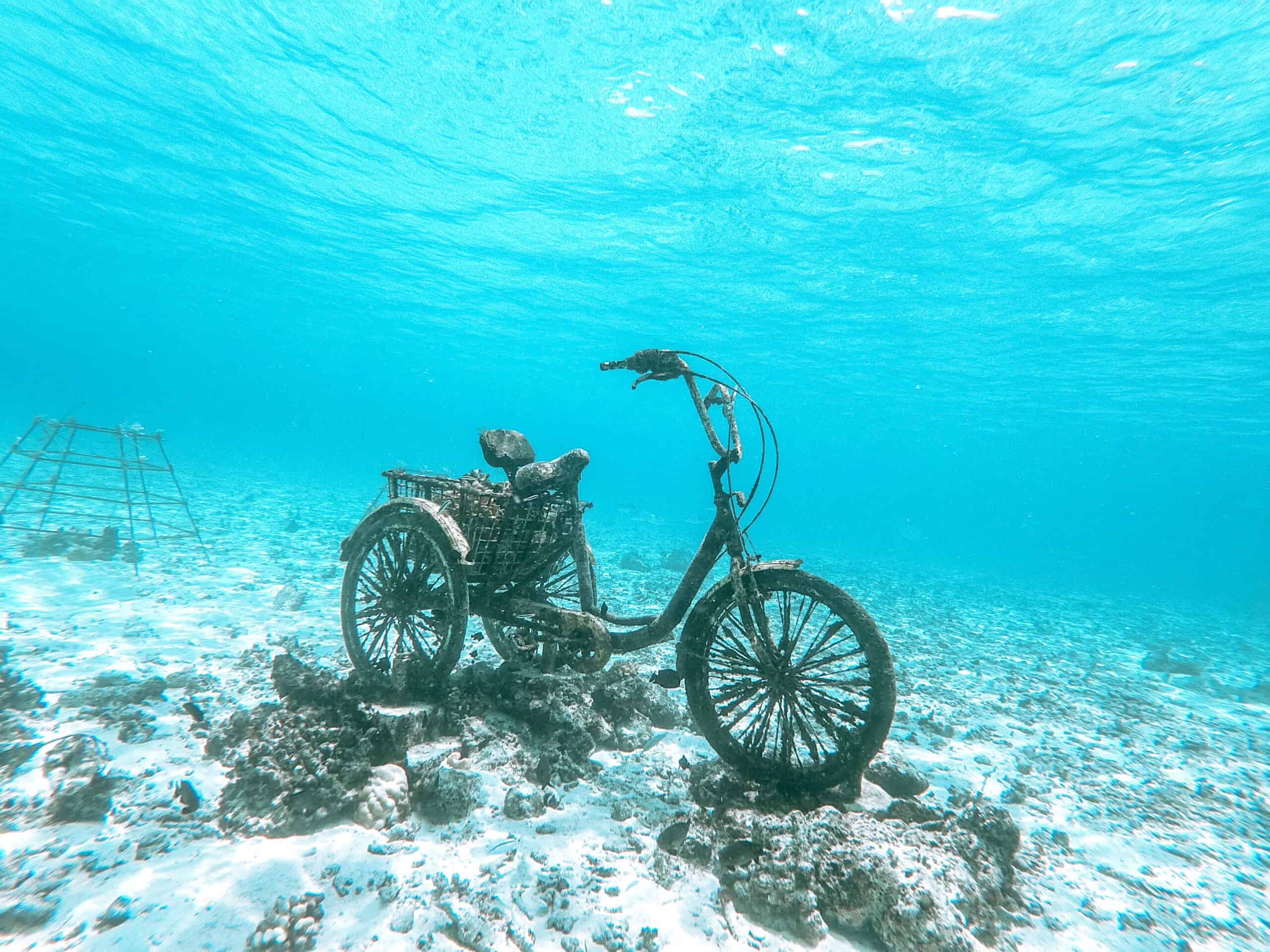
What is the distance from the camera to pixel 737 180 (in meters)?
16.5

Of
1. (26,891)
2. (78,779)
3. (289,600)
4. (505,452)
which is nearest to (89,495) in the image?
(289,600)

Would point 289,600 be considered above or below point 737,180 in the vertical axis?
below

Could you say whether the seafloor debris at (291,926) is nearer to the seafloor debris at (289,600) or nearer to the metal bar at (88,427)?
the seafloor debris at (289,600)

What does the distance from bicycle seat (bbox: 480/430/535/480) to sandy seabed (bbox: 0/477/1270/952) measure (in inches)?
84.3

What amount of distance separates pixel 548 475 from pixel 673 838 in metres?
2.39

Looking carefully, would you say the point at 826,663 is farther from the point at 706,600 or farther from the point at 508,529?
the point at 508,529

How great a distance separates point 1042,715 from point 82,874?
27.8 feet

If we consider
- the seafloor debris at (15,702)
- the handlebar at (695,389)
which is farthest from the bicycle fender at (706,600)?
the seafloor debris at (15,702)

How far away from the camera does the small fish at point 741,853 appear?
2.80m

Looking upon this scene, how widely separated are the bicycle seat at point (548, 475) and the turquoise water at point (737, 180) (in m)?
6.63

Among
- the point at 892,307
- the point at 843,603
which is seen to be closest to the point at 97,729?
the point at 843,603

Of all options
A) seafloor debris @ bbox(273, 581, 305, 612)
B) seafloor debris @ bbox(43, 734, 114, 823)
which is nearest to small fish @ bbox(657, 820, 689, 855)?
seafloor debris @ bbox(43, 734, 114, 823)

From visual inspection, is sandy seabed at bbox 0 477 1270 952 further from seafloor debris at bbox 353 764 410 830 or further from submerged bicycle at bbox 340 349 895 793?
submerged bicycle at bbox 340 349 895 793

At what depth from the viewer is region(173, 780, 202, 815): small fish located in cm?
289
